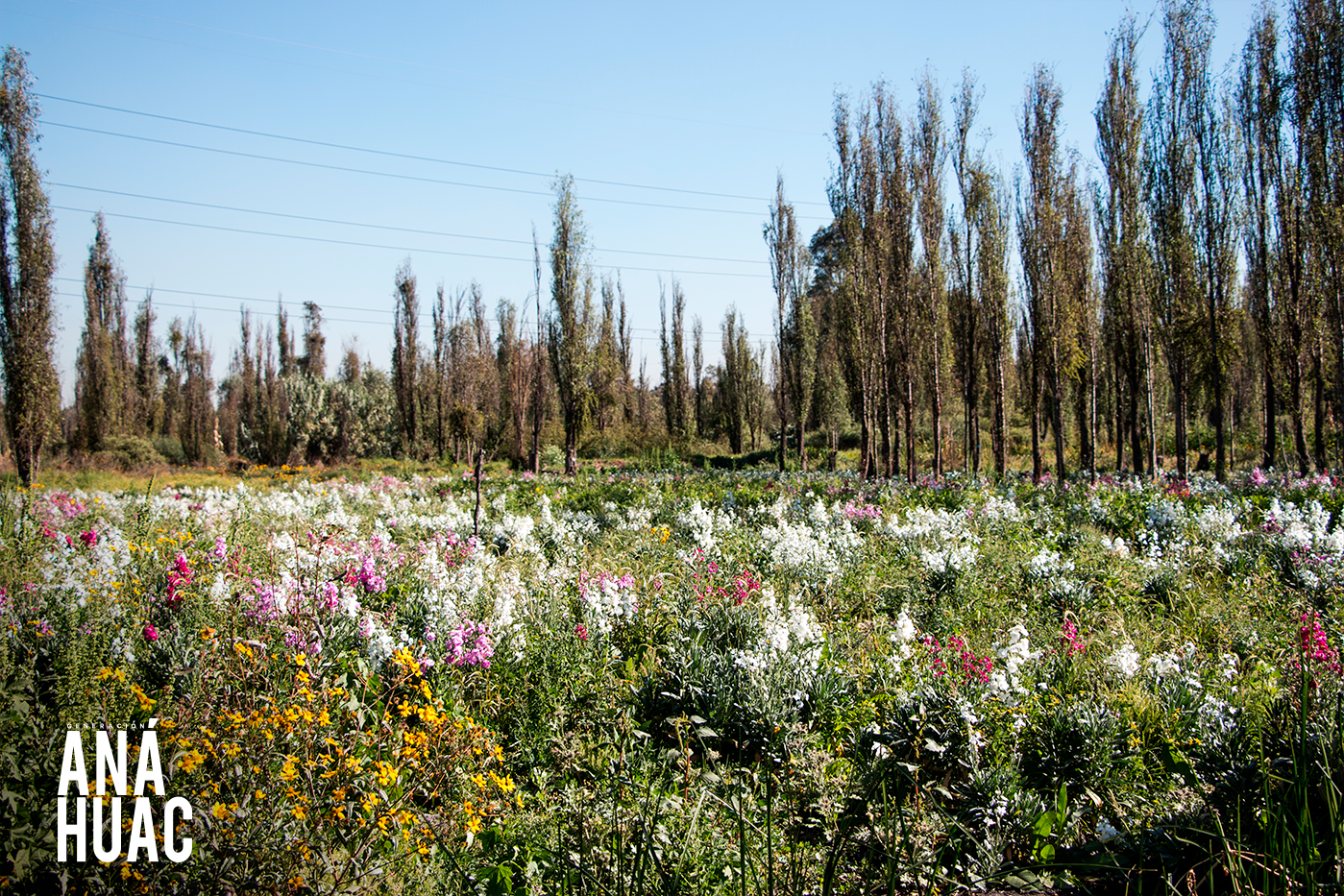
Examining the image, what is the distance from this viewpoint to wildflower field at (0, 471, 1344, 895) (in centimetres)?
224

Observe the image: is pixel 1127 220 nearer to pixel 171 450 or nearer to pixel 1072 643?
pixel 1072 643

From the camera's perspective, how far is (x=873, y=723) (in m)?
3.44

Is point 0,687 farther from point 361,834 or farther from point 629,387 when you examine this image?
point 629,387

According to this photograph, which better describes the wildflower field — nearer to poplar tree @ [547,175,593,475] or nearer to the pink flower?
the pink flower

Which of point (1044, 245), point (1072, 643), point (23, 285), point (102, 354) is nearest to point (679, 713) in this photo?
point (1072, 643)

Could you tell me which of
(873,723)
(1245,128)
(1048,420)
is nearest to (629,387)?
(1048,420)

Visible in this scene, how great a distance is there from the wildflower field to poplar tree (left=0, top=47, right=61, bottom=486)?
14.6 meters

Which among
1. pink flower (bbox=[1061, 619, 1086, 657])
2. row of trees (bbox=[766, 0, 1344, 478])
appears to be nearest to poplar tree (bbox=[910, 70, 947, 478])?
row of trees (bbox=[766, 0, 1344, 478])

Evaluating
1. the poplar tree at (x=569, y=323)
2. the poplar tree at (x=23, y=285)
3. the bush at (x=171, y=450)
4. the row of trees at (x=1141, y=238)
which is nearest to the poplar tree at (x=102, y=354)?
the bush at (x=171, y=450)

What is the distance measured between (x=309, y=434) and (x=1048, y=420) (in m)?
30.1

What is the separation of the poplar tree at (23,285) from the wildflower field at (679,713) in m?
14.6

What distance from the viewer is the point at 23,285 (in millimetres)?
17844

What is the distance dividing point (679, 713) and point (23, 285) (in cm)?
2251

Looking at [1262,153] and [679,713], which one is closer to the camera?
[679,713]
